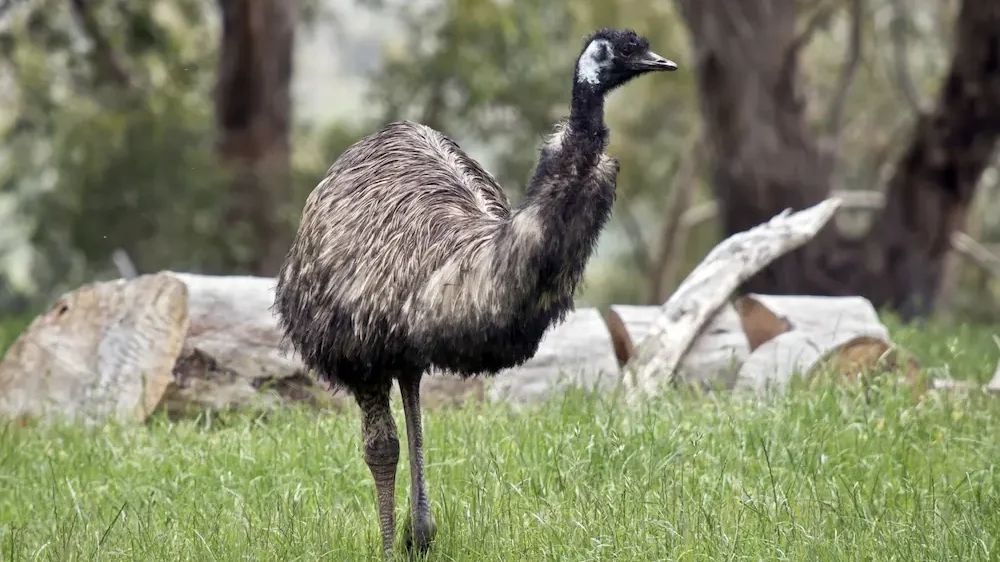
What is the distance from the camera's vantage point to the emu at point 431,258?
13.6ft

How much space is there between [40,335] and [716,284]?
417 centimetres

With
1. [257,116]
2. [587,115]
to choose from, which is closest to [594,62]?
[587,115]

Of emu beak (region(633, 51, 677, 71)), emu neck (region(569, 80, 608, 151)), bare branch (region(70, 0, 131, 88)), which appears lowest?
bare branch (region(70, 0, 131, 88))

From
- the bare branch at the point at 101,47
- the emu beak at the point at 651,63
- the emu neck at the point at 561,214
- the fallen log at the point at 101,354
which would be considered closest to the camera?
the emu neck at the point at 561,214

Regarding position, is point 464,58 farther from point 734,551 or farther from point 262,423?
point 734,551

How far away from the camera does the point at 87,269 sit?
17938mm

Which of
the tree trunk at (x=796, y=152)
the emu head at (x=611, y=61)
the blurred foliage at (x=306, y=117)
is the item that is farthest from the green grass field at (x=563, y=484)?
the tree trunk at (x=796, y=152)

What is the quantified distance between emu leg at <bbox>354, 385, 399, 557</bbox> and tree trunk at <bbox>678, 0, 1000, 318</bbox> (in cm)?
886

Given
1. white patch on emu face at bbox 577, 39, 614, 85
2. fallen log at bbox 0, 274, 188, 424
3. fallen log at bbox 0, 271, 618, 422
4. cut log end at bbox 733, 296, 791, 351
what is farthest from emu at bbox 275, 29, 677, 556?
cut log end at bbox 733, 296, 791, 351

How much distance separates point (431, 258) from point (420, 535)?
44.0 inches

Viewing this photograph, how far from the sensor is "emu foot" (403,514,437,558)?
4941 millimetres

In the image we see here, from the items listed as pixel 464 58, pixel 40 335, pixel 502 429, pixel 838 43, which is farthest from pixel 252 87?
pixel 838 43

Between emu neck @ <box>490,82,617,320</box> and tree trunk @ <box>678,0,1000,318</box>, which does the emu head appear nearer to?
emu neck @ <box>490,82,617,320</box>

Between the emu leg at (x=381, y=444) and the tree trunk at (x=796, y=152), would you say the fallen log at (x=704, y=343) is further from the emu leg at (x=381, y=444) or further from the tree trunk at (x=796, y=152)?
the tree trunk at (x=796, y=152)
